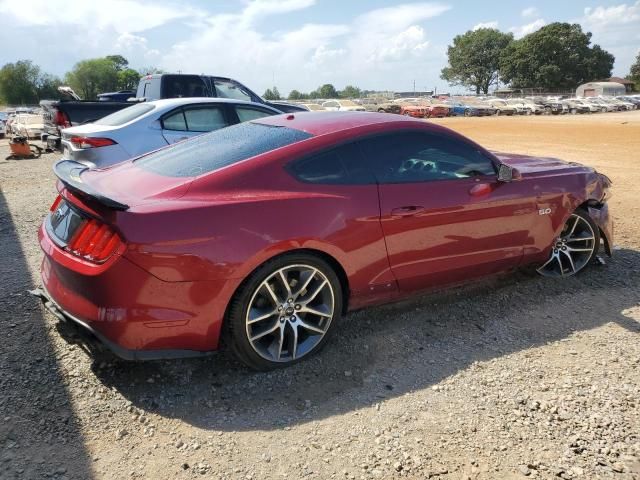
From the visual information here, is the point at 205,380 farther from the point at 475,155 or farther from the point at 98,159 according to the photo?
the point at 98,159

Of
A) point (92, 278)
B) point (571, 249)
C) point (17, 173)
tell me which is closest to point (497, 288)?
point (571, 249)

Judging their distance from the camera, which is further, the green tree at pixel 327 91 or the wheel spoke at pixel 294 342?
the green tree at pixel 327 91

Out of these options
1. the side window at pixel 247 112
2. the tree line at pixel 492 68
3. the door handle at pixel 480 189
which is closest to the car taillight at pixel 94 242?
the door handle at pixel 480 189

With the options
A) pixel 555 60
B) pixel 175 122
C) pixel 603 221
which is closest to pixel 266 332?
pixel 603 221

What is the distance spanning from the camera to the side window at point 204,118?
24.6 feet

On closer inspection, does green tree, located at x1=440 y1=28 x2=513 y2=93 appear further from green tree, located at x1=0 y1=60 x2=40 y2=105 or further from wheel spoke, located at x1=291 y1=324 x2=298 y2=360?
wheel spoke, located at x1=291 y1=324 x2=298 y2=360

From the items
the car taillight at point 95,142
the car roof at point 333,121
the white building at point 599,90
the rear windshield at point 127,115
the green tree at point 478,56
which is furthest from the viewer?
the green tree at point 478,56

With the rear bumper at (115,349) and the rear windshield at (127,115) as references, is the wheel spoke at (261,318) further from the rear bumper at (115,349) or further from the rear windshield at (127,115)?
the rear windshield at (127,115)

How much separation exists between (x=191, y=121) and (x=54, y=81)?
118746mm

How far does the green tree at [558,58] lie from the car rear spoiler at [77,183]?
96.5 metres

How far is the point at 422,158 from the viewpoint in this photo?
11.9 ft

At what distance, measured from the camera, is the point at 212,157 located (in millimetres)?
3264

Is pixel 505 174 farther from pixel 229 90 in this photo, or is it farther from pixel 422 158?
pixel 229 90

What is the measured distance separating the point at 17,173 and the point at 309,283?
1028 cm
